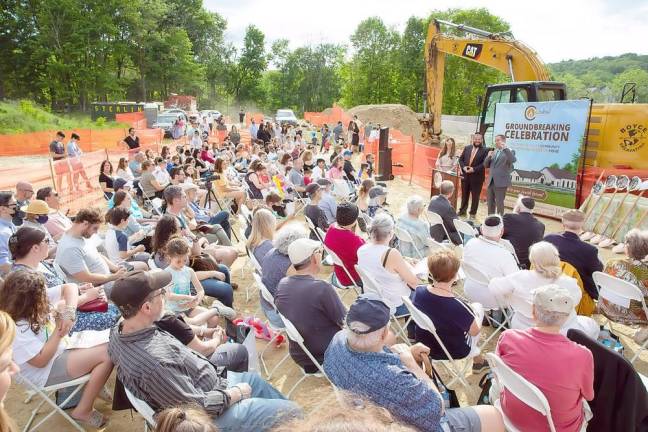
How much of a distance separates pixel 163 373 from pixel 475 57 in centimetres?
1275

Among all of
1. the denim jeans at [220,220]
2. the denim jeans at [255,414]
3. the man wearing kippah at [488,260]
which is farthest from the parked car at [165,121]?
the denim jeans at [255,414]

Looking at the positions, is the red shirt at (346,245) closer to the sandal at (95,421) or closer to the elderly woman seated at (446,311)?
the elderly woman seated at (446,311)

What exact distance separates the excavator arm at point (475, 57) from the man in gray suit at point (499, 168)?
3948 millimetres

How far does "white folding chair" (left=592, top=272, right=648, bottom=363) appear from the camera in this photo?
11.0 ft

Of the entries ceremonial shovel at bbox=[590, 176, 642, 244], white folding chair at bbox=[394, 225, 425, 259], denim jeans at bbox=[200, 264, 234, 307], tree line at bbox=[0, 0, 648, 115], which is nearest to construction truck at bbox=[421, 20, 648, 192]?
ceremonial shovel at bbox=[590, 176, 642, 244]

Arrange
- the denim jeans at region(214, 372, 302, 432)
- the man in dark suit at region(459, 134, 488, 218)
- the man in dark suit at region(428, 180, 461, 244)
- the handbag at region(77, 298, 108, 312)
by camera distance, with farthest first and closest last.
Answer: the man in dark suit at region(459, 134, 488, 218) → the man in dark suit at region(428, 180, 461, 244) → the handbag at region(77, 298, 108, 312) → the denim jeans at region(214, 372, 302, 432)

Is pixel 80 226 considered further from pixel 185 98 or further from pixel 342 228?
pixel 185 98

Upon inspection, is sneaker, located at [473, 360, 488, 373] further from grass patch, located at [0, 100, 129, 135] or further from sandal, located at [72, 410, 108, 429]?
grass patch, located at [0, 100, 129, 135]

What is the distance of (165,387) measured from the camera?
7.24 ft

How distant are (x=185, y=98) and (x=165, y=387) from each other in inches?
1858

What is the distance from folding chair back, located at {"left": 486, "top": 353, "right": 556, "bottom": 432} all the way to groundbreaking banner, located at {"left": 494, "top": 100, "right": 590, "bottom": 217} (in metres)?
8.02

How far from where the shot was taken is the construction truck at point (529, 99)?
872 cm

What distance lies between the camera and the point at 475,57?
12547 millimetres

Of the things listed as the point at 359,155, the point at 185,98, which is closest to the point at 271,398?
the point at 359,155
